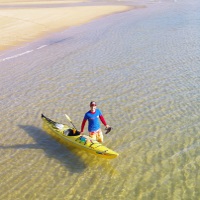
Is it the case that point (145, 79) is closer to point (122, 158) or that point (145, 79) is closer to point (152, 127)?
point (152, 127)

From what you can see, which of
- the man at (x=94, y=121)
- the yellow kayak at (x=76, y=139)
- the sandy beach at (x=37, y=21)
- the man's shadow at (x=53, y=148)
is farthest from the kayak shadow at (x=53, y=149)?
the sandy beach at (x=37, y=21)

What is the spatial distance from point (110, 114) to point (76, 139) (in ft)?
11.2

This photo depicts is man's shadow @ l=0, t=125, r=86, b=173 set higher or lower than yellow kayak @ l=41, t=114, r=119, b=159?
lower

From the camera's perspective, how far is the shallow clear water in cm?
959

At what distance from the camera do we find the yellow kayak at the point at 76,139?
10.2 meters

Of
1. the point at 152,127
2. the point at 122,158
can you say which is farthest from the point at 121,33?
the point at 122,158

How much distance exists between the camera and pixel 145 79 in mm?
18469

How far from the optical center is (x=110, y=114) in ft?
47.1

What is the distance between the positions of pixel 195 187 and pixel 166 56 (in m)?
15.2

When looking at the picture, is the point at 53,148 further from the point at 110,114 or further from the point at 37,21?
the point at 37,21

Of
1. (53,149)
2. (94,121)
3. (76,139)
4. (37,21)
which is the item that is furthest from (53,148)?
(37,21)

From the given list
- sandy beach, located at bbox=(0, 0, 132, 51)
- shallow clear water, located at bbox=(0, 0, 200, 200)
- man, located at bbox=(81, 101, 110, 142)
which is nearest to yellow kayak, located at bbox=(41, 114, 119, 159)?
man, located at bbox=(81, 101, 110, 142)

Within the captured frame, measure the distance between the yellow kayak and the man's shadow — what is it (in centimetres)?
30

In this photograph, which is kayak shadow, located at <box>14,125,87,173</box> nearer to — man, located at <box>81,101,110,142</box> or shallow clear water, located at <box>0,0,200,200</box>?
shallow clear water, located at <box>0,0,200,200</box>
